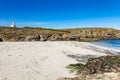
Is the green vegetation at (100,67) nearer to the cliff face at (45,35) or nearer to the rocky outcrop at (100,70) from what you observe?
the rocky outcrop at (100,70)

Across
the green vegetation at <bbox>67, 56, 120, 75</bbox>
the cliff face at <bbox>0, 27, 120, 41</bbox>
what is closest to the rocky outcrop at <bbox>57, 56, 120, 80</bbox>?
the green vegetation at <bbox>67, 56, 120, 75</bbox>

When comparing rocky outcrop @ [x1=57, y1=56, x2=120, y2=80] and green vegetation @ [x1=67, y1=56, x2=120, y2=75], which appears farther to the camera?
green vegetation @ [x1=67, y1=56, x2=120, y2=75]

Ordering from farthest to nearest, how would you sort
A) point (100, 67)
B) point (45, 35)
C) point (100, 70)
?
point (45, 35) → point (100, 67) → point (100, 70)

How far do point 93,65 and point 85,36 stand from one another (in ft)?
201

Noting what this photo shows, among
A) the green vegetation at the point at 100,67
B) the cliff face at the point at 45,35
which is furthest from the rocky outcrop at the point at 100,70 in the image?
the cliff face at the point at 45,35

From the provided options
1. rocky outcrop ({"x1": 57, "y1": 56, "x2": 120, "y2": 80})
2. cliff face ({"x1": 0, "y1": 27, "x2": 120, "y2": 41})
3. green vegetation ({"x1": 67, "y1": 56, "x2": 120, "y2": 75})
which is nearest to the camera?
rocky outcrop ({"x1": 57, "y1": 56, "x2": 120, "y2": 80})

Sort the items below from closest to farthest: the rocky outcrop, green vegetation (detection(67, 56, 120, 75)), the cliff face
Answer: the rocky outcrop, green vegetation (detection(67, 56, 120, 75)), the cliff face

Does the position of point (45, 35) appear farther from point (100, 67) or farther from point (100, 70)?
point (100, 70)

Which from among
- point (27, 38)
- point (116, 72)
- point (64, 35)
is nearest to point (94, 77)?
point (116, 72)

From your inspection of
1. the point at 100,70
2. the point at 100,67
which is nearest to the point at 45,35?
the point at 100,67

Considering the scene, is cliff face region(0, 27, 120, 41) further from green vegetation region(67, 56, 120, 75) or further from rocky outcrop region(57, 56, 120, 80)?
rocky outcrop region(57, 56, 120, 80)

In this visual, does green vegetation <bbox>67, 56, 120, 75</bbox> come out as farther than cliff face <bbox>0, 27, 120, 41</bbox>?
No

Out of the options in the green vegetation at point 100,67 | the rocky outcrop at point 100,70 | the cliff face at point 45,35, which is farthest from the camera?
the cliff face at point 45,35

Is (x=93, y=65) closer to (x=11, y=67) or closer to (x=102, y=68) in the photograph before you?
(x=102, y=68)
